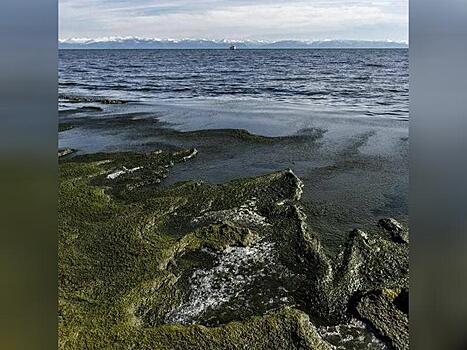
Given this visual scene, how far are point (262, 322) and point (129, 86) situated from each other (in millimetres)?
12553

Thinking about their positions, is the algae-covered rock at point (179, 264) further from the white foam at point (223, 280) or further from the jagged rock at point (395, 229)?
the jagged rock at point (395, 229)

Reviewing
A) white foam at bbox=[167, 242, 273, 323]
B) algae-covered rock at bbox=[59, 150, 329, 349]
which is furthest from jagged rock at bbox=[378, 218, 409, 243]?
white foam at bbox=[167, 242, 273, 323]
